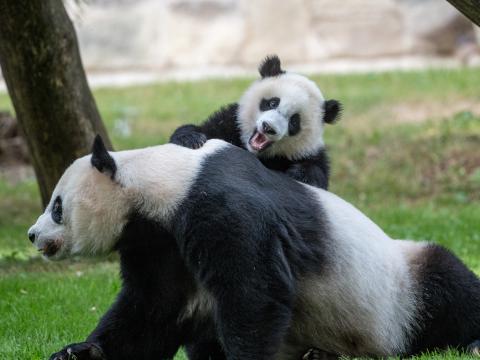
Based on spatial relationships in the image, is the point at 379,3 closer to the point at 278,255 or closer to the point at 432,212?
the point at 432,212

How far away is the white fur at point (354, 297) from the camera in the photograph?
530 centimetres

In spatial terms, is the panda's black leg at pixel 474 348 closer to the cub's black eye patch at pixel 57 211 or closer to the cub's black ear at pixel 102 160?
the cub's black ear at pixel 102 160

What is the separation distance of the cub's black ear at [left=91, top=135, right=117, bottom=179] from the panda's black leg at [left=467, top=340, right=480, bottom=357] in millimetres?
2313

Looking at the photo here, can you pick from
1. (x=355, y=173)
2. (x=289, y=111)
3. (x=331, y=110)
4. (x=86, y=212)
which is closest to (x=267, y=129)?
(x=289, y=111)

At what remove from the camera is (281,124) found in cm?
678

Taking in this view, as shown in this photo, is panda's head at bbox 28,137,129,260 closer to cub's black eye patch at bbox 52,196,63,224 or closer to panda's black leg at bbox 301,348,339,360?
cub's black eye patch at bbox 52,196,63,224

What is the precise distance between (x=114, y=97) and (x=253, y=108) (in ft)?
37.2

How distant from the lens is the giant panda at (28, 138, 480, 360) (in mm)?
4805

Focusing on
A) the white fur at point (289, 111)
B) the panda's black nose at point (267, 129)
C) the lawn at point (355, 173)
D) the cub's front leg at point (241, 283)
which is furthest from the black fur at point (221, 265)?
the white fur at point (289, 111)

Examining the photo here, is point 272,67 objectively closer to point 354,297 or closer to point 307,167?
point 307,167

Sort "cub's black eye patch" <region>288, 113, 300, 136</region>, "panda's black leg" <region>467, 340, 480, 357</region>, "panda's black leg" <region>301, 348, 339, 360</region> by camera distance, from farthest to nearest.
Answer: "cub's black eye patch" <region>288, 113, 300, 136</region>, "panda's black leg" <region>467, 340, 480, 357</region>, "panda's black leg" <region>301, 348, 339, 360</region>

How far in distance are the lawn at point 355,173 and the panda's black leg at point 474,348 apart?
4.9 inches

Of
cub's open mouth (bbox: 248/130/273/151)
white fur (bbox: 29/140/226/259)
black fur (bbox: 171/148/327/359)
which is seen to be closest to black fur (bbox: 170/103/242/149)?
cub's open mouth (bbox: 248/130/273/151)

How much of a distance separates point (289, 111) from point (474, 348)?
230 cm
